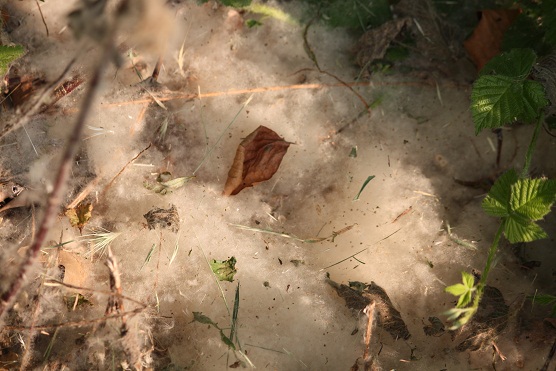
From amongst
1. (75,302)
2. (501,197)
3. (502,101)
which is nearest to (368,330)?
(501,197)

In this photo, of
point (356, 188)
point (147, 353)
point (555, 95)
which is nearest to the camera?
point (147, 353)

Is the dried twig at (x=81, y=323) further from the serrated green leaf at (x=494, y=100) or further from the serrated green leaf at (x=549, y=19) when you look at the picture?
the serrated green leaf at (x=549, y=19)

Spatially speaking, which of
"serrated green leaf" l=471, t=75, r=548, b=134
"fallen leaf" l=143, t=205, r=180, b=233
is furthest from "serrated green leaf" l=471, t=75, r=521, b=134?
"fallen leaf" l=143, t=205, r=180, b=233

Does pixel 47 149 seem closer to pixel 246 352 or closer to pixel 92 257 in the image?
pixel 92 257

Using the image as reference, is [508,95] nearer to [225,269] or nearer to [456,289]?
[456,289]

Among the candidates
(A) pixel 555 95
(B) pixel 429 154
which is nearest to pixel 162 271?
(B) pixel 429 154

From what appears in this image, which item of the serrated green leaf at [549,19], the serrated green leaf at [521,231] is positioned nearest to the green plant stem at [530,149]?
the serrated green leaf at [521,231]

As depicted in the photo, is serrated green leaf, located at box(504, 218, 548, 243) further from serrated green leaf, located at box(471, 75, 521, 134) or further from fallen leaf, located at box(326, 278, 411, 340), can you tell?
fallen leaf, located at box(326, 278, 411, 340)
